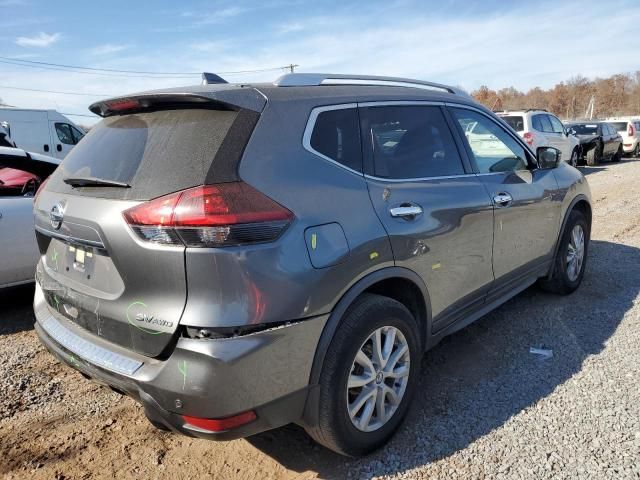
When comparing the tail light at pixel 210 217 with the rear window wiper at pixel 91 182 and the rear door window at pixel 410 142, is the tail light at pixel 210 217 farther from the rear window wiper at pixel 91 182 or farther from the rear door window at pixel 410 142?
the rear door window at pixel 410 142

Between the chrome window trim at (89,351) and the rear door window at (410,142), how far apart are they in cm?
147

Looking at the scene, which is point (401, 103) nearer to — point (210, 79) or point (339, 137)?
point (339, 137)

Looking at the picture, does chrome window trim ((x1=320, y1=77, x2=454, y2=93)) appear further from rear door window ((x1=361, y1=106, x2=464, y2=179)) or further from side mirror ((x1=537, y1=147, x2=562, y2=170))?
side mirror ((x1=537, y1=147, x2=562, y2=170))

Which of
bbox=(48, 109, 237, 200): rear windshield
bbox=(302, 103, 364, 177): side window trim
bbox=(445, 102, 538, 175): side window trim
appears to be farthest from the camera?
bbox=(445, 102, 538, 175): side window trim

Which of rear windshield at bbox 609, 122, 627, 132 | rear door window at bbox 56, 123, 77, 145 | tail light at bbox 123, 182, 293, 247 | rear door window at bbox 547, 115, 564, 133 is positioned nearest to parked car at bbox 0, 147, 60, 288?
tail light at bbox 123, 182, 293, 247

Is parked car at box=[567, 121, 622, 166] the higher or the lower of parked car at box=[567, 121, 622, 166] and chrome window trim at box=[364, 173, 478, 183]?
the lower

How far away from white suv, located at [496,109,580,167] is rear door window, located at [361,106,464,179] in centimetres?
1029

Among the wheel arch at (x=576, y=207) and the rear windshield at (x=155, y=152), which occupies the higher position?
the rear windshield at (x=155, y=152)

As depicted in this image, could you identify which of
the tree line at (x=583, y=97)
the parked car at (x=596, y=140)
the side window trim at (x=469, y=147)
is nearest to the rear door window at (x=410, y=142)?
the side window trim at (x=469, y=147)

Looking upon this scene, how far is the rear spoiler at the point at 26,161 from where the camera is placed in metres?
4.59

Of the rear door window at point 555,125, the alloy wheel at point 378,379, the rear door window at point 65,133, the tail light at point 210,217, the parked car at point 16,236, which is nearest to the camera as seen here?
the tail light at point 210,217

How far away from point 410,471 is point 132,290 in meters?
1.58

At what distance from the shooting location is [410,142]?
293 cm

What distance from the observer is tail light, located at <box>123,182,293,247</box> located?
1878 millimetres
